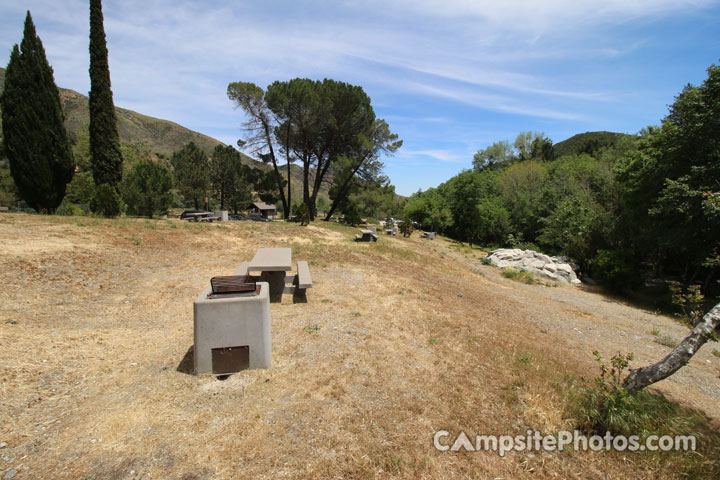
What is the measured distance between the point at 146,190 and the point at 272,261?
59.7 feet

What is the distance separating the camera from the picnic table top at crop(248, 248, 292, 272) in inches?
236

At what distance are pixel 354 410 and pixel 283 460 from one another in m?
0.88

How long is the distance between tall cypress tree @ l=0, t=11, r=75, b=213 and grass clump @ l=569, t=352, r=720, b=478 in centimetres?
2018

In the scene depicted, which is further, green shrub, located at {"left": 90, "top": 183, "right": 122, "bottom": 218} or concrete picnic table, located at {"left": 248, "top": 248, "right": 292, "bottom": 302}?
A: green shrub, located at {"left": 90, "top": 183, "right": 122, "bottom": 218}

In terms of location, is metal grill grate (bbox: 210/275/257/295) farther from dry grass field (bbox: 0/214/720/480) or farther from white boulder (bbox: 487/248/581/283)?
white boulder (bbox: 487/248/581/283)

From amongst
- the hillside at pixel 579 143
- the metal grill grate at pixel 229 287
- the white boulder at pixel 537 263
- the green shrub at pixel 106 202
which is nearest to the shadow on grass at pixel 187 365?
the metal grill grate at pixel 229 287

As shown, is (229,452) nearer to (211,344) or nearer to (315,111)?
(211,344)

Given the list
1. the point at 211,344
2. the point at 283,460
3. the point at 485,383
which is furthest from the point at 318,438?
the point at 485,383

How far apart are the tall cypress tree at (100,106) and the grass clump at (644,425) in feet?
70.6

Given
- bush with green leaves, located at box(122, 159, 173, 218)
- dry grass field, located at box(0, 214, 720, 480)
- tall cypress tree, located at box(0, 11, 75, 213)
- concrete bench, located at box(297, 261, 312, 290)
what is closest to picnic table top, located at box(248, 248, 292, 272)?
concrete bench, located at box(297, 261, 312, 290)

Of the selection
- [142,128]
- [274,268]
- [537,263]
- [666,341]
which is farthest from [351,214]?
[142,128]

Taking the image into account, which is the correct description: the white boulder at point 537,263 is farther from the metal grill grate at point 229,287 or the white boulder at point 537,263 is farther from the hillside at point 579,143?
the hillside at point 579,143

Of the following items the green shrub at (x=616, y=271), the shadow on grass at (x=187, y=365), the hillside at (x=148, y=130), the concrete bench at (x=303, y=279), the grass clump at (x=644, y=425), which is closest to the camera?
the grass clump at (x=644, y=425)

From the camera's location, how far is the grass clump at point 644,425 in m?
2.73
